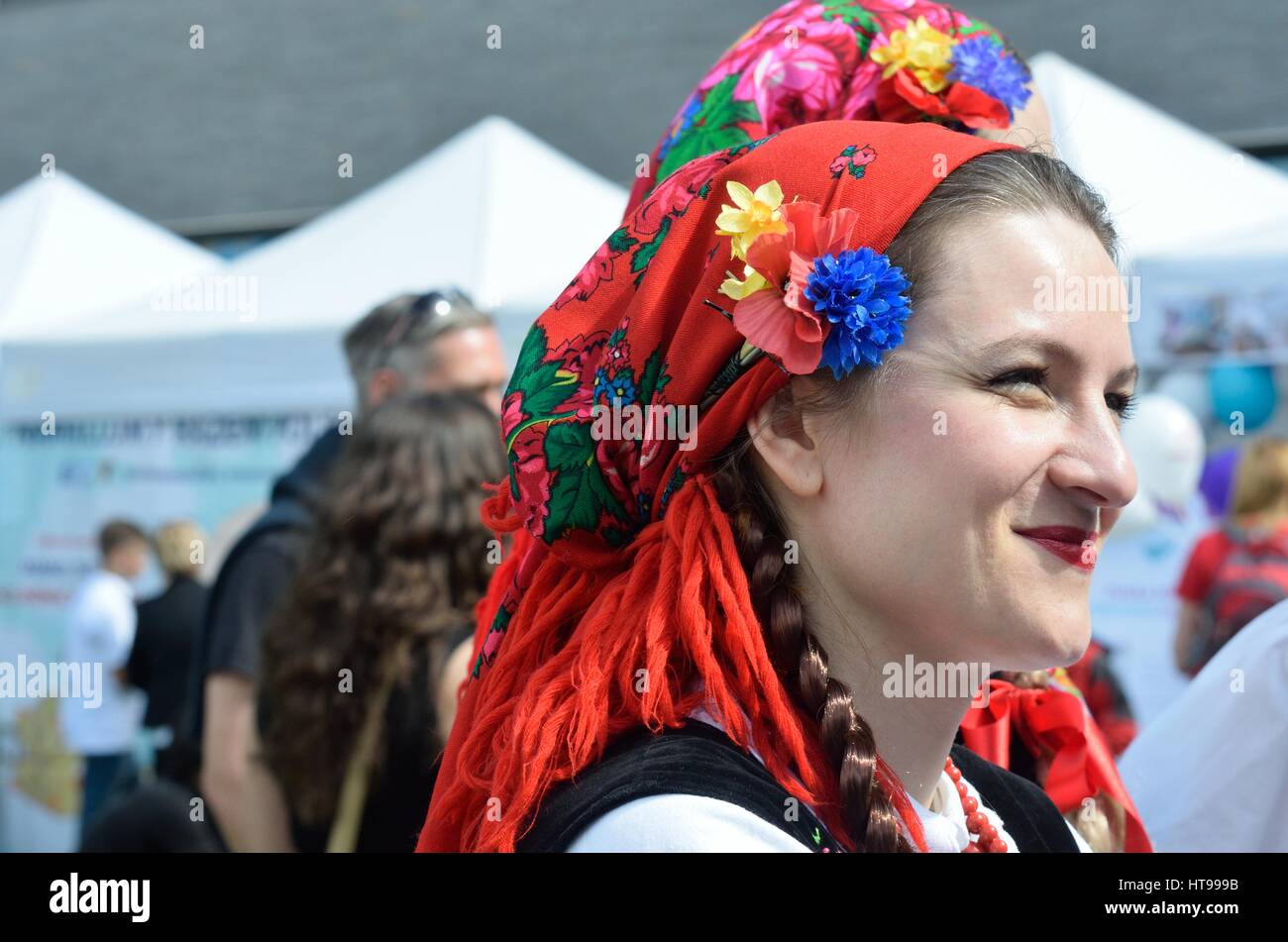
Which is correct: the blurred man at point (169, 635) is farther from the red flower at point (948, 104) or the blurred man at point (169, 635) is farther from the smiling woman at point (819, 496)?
the smiling woman at point (819, 496)

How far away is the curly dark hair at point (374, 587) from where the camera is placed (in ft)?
9.09

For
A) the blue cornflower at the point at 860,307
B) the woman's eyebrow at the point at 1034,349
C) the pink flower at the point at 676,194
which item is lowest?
the woman's eyebrow at the point at 1034,349

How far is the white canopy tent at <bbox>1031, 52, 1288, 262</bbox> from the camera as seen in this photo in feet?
14.4

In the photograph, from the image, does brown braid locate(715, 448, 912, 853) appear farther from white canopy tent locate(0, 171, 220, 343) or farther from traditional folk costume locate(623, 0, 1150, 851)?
white canopy tent locate(0, 171, 220, 343)

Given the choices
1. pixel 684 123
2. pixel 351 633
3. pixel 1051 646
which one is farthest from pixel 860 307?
pixel 351 633

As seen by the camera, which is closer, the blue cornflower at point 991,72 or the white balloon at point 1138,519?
the blue cornflower at point 991,72

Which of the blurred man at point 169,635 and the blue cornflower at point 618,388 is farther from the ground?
the blue cornflower at point 618,388

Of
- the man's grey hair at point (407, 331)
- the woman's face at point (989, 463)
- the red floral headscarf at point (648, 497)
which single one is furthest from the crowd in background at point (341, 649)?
the woman's face at point (989, 463)

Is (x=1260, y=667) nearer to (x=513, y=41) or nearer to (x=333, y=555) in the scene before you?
(x=333, y=555)

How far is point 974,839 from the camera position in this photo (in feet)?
4.94

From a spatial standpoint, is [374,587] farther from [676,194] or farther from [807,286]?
[807,286]

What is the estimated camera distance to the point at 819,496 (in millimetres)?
1319

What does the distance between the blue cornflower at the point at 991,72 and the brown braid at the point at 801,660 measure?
0.88m

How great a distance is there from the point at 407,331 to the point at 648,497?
2.42m
